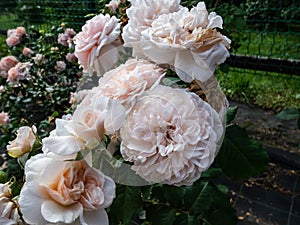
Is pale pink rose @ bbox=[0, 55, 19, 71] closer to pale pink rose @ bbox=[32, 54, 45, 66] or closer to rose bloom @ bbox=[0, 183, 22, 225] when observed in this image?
pale pink rose @ bbox=[32, 54, 45, 66]

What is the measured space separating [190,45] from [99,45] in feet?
0.59

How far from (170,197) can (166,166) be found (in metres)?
0.51

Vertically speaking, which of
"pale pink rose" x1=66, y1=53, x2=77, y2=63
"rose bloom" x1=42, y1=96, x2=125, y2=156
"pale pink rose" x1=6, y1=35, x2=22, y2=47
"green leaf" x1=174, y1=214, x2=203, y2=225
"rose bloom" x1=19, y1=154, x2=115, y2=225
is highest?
"rose bloom" x1=42, y1=96, x2=125, y2=156

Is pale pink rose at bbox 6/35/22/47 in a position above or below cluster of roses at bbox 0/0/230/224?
below

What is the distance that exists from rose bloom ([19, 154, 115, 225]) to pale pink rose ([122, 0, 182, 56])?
0.23m

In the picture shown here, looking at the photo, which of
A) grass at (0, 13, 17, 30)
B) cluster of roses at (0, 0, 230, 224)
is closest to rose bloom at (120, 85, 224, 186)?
cluster of roses at (0, 0, 230, 224)

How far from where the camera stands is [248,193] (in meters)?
2.26

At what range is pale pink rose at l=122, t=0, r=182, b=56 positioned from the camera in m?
0.62

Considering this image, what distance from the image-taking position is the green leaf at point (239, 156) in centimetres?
86

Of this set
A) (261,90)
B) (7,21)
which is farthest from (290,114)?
(7,21)

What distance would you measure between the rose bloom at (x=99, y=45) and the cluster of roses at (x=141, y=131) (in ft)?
0.28

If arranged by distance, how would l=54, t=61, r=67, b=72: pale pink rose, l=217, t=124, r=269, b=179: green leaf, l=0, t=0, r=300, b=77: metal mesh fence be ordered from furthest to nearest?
l=0, t=0, r=300, b=77: metal mesh fence
l=54, t=61, r=67, b=72: pale pink rose
l=217, t=124, r=269, b=179: green leaf

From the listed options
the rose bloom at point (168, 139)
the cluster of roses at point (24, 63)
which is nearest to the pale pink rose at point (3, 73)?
the cluster of roses at point (24, 63)

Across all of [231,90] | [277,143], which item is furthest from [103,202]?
[231,90]
